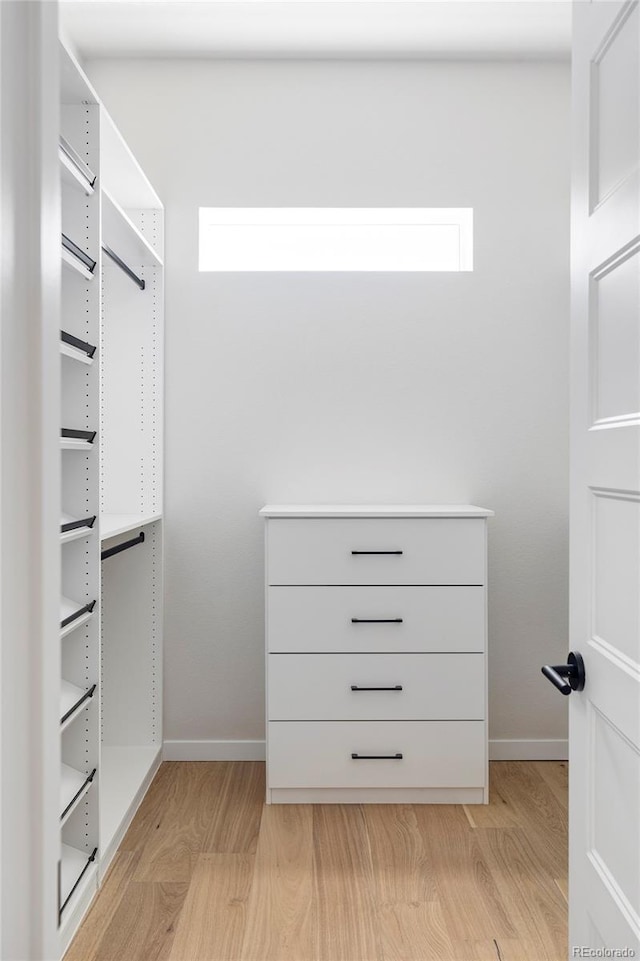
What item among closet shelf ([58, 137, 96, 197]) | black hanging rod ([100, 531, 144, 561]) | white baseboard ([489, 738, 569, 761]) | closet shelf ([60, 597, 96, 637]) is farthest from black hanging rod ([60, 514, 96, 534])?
white baseboard ([489, 738, 569, 761])

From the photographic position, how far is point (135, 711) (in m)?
2.71

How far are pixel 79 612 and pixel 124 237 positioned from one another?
50.6 inches

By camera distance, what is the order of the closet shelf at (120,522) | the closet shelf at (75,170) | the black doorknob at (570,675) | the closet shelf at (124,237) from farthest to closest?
the closet shelf at (124,237)
the closet shelf at (120,522)
the closet shelf at (75,170)
the black doorknob at (570,675)

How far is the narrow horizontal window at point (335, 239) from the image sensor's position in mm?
2801

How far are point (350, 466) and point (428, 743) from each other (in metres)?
1.04

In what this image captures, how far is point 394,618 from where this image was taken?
234 cm

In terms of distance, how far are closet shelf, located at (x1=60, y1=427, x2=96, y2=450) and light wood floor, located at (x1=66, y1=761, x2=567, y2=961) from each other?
115cm

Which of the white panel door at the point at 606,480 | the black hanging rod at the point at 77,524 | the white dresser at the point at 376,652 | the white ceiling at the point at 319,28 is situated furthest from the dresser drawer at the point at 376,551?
the white ceiling at the point at 319,28

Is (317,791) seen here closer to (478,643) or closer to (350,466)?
(478,643)

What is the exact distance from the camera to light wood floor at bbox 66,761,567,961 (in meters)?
1.63

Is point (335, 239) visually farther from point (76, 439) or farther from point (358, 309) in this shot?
point (76, 439)

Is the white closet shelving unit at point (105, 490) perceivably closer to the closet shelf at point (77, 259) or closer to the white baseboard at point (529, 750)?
the closet shelf at point (77, 259)

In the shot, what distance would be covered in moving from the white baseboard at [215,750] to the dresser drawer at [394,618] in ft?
2.30

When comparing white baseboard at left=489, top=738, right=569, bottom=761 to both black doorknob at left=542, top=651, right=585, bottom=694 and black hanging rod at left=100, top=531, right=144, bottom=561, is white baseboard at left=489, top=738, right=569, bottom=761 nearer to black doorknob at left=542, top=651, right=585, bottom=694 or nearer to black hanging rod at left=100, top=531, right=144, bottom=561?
black hanging rod at left=100, top=531, right=144, bottom=561
